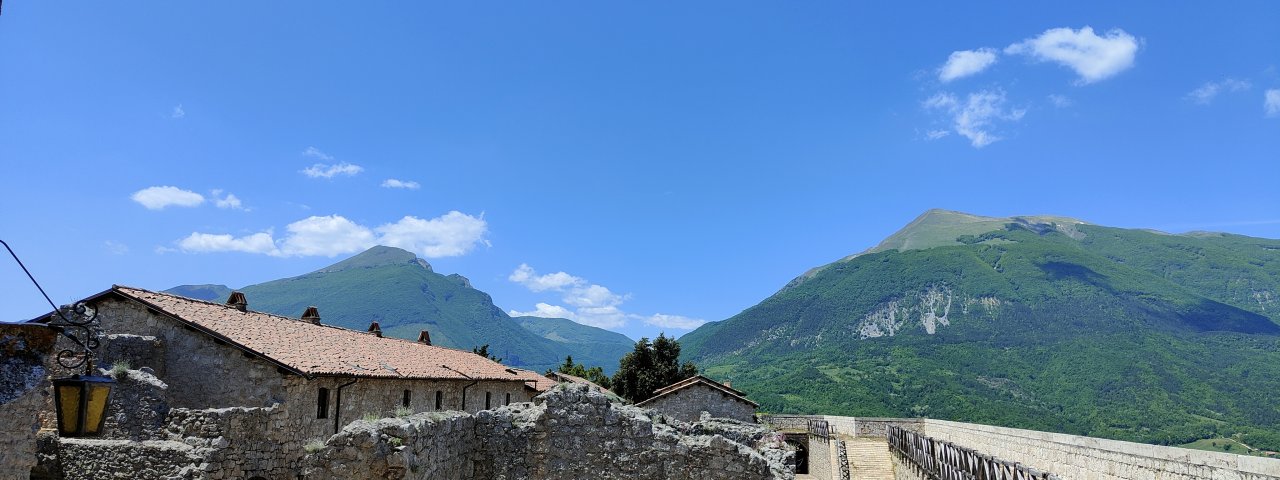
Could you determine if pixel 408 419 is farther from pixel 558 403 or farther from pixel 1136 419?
pixel 1136 419

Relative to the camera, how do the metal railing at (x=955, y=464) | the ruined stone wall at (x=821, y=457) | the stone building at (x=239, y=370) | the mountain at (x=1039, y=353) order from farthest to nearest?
1. the mountain at (x=1039, y=353)
2. the ruined stone wall at (x=821, y=457)
3. the stone building at (x=239, y=370)
4. the metal railing at (x=955, y=464)

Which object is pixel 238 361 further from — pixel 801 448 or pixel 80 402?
pixel 801 448

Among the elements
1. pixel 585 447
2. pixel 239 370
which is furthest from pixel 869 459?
pixel 585 447

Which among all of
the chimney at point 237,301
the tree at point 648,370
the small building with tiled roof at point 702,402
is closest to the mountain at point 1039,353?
the tree at point 648,370

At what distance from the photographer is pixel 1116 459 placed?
52.3 ft

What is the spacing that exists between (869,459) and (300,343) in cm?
2755

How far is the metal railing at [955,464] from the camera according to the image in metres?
12.8

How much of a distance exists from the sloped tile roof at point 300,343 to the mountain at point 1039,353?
76.1m

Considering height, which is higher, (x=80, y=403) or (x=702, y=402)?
(x=80, y=403)

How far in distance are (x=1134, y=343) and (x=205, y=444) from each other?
16371 centimetres

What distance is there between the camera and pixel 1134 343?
138500 mm

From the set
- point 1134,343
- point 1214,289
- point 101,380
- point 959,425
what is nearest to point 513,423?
point 101,380

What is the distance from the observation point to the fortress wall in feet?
40.5

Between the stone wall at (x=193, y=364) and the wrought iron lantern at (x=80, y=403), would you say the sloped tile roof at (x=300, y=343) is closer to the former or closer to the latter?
the stone wall at (x=193, y=364)
